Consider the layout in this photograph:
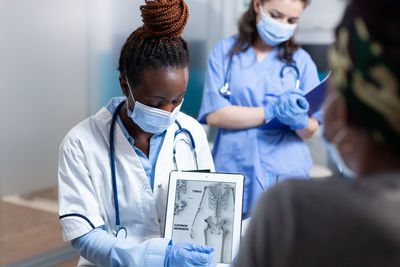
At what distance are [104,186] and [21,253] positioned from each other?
142 cm

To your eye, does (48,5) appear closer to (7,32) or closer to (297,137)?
(7,32)

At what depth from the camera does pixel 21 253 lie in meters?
2.35

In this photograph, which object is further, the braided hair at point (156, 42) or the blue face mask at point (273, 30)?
the blue face mask at point (273, 30)

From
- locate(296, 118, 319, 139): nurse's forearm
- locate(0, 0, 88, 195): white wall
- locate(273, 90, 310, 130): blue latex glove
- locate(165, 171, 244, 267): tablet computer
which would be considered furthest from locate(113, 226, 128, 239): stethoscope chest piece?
locate(0, 0, 88, 195): white wall

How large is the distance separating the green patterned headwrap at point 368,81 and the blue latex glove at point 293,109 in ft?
4.09

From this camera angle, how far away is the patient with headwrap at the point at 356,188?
0.42 meters

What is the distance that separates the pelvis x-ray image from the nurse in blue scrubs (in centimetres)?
66

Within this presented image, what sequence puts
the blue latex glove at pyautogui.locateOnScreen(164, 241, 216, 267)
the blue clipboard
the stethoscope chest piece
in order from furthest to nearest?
the blue clipboard → the stethoscope chest piece → the blue latex glove at pyautogui.locateOnScreen(164, 241, 216, 267)

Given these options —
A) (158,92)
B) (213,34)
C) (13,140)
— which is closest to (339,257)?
(158,92)

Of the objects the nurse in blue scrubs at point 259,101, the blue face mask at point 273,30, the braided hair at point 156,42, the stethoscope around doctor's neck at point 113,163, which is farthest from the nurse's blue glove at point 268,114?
the braided hair at point 156,42

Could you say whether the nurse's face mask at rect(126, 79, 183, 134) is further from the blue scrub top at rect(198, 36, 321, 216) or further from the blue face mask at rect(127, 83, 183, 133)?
the blue scrub top at rect(198, 36, 321, 216)

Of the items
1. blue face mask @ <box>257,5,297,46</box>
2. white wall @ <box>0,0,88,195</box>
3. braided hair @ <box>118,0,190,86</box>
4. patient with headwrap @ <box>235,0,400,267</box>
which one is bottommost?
white wall @ <box>0,0,88,195</box>

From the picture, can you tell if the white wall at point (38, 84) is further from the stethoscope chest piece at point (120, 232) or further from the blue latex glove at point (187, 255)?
the blue latex glove at point (187, 255)

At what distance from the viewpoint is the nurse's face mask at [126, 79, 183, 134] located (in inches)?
47.6
